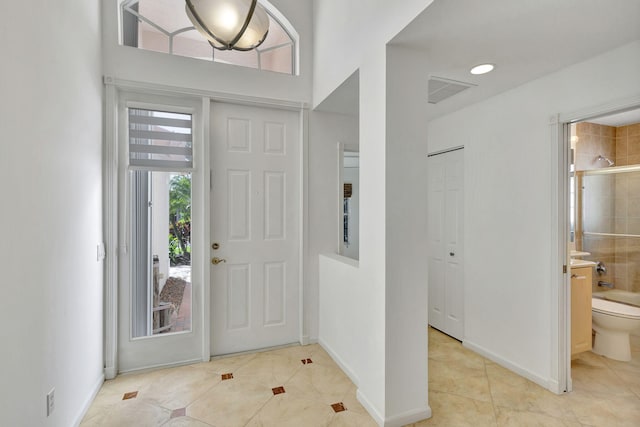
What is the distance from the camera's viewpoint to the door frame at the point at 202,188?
2365 millimetres

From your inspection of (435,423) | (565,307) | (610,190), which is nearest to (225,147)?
(435,423)

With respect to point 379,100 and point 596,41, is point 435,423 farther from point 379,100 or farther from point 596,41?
point 596,41

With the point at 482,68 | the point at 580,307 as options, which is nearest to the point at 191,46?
the point at 482,68

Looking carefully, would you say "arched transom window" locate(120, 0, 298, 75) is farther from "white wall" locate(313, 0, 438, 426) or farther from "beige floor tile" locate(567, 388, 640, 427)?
"beige floor tile" locate(567, 388, 640, 427)

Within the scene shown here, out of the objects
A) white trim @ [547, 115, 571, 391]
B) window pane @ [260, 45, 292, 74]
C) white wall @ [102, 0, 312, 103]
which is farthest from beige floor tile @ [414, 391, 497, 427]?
window pane @ [260, 45, 292, 74]

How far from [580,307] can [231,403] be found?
2.92 m

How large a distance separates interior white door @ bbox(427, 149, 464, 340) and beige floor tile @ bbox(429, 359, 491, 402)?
59 cm

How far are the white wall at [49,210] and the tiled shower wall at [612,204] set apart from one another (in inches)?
187

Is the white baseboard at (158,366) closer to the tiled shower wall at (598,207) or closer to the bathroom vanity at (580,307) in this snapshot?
the bathroom vanity at (580,307)

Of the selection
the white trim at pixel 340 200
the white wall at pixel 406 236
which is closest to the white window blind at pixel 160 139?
the white trim at pixel 340 200

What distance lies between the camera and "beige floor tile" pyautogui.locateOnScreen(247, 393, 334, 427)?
1897 millimetres

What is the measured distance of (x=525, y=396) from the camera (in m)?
2.17

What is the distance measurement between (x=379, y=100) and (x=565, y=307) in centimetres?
201

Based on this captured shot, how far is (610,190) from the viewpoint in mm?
3633
